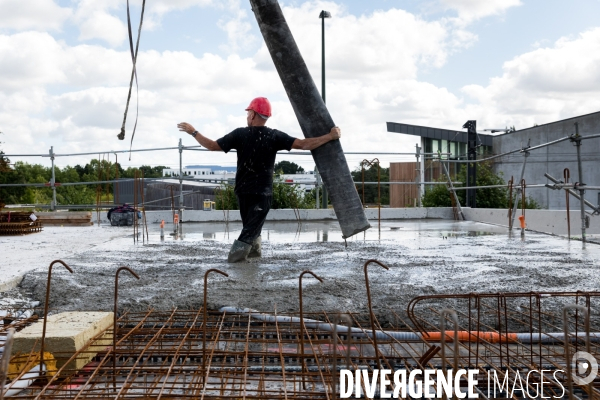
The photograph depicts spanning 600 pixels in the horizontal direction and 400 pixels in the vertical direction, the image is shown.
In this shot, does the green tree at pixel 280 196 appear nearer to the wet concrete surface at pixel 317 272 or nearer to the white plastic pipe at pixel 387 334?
the wet concrete surface at pixel 317 272

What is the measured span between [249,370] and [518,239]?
7993mm

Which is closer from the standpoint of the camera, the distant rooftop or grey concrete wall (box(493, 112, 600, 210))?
grey concrete wall (box(493, 112, 600, 210))

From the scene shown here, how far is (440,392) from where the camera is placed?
273 centimetres

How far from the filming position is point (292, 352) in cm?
378

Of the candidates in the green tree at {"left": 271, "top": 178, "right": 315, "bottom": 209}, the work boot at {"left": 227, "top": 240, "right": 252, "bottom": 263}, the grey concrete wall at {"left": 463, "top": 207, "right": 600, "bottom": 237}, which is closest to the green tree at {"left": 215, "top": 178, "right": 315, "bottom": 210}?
the green tree at {"left": 271, "top": 178, "right": 315, "bottom": 209}

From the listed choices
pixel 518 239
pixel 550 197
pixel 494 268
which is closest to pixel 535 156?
pixel 550 197

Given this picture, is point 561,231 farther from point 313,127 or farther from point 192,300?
point 192,300

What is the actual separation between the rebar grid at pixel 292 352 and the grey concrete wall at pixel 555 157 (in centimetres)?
1856

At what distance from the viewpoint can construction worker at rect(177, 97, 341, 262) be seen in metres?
7.20

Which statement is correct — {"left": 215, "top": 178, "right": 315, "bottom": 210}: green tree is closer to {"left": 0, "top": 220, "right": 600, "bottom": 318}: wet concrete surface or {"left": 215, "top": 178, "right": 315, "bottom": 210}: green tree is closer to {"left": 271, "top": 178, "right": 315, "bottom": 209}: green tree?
{"left": 271, "top": 178, "right": 315, "bottom": 209}: green tree

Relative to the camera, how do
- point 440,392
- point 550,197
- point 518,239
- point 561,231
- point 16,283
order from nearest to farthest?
point 440,392
point 16,283
point 518,239
point 561,231
point 550,197

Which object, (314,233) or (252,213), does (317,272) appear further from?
(314,233)

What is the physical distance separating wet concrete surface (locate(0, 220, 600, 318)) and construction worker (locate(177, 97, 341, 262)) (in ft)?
1.45

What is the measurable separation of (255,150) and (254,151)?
17mm
